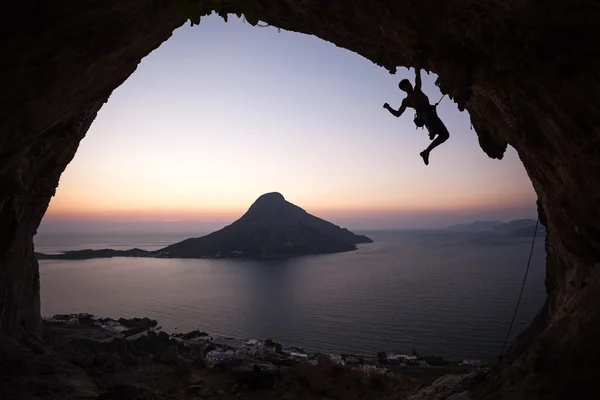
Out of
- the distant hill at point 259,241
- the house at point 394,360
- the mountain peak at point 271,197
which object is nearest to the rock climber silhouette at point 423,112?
the house at point 394,360

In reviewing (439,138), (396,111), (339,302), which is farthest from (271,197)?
(439,138)

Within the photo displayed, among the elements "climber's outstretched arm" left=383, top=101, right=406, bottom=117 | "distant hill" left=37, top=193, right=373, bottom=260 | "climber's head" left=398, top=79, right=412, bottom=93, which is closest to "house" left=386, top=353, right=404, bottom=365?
"climber's outstretched arm" left=383, top=101, right=406, bottom=117

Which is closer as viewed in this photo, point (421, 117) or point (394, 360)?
point (421, 117)

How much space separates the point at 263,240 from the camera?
13138cm

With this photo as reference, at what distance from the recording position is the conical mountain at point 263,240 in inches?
4990

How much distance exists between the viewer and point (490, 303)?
44.9 m

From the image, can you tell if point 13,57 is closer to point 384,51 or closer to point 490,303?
point 384,51

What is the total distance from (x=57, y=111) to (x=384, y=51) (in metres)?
7.41

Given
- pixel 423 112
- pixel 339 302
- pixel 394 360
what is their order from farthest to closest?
1. pixel 339 302
2. pixel 394 360
3. pixel 423 112

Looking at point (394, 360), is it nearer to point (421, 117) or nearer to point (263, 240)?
point (421, 117)

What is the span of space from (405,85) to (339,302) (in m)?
48.6

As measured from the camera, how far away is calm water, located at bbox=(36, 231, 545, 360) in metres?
34.9

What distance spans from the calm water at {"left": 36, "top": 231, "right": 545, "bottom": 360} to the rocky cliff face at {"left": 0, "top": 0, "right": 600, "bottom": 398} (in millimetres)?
27659

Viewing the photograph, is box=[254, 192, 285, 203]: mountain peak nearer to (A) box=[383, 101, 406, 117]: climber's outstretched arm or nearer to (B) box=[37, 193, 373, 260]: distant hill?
(B) box=[37, 193, 373, 260]: distant hill
